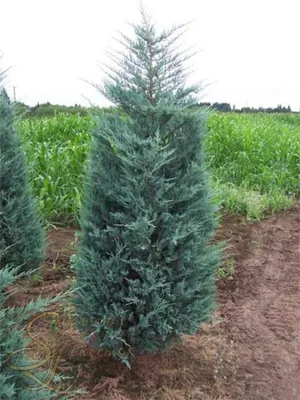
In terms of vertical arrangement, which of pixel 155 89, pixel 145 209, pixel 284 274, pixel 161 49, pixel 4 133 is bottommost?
pixel 284 274

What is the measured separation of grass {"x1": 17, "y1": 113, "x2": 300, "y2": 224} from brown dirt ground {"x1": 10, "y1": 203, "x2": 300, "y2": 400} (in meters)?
1.05

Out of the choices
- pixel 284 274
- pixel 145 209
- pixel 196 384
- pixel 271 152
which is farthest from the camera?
pixel 271 152

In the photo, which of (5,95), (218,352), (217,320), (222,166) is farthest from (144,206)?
(222,166)

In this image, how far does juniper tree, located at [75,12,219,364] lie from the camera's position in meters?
2.77

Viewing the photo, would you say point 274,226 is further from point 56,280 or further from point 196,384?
point 196,384

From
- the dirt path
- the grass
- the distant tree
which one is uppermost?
the distant tree

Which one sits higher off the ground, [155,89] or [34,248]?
[155,89]

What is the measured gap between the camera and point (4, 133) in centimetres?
389

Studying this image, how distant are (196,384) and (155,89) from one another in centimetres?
193

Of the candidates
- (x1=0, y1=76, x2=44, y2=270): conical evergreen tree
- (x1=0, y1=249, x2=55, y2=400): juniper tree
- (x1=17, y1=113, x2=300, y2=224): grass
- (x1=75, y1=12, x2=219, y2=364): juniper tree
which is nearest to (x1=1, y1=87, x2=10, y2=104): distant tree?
(x1=0, y1=76, x2=44, y2=270): conical evergreen tree

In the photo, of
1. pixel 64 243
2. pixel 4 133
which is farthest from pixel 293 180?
pixel 4 133

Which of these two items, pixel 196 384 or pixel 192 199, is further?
pixel 196 384

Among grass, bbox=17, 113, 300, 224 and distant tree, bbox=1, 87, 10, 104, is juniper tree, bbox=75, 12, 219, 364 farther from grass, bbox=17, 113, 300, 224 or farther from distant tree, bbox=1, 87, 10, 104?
grass, bbox=17, 113, 300, 224

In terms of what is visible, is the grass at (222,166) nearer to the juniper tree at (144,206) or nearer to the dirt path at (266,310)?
the dirt path at (266,310)
